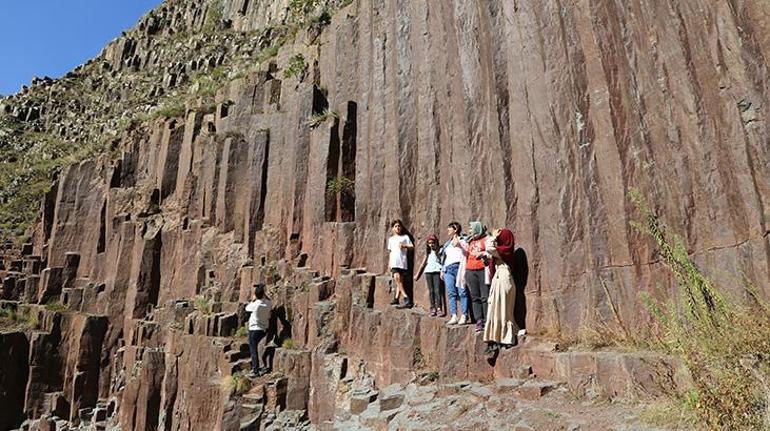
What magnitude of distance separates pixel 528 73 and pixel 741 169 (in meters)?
3.71

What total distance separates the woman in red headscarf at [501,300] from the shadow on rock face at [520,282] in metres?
0.24

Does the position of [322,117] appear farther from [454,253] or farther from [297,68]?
[454,253]

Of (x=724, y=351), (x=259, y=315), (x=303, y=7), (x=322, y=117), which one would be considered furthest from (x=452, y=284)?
(x=303, y=7)

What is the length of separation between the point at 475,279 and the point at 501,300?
2.62ft

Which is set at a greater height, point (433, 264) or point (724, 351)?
point (433, 264)

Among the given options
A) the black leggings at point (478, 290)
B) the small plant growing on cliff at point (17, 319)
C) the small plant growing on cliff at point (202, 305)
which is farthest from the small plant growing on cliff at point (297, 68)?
the small plant growing on cliff at point (17, 319)

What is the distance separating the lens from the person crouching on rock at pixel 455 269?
359 inches

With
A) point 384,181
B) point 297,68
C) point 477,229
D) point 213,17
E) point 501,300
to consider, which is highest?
point 213,17

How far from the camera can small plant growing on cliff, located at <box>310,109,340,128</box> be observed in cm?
1485

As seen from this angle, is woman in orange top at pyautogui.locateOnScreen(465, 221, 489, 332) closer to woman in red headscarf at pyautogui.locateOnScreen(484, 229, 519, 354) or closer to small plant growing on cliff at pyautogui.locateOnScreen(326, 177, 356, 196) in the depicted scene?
woman in red headscarf at pyautogui.locateOnScreen(484, 229, 519, 354)

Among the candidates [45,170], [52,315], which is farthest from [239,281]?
[45,170]

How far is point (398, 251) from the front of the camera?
11016mm

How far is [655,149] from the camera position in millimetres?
6930

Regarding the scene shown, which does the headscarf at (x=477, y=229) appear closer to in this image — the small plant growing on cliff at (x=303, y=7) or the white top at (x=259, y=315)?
the white top at (x=259, y=315)
